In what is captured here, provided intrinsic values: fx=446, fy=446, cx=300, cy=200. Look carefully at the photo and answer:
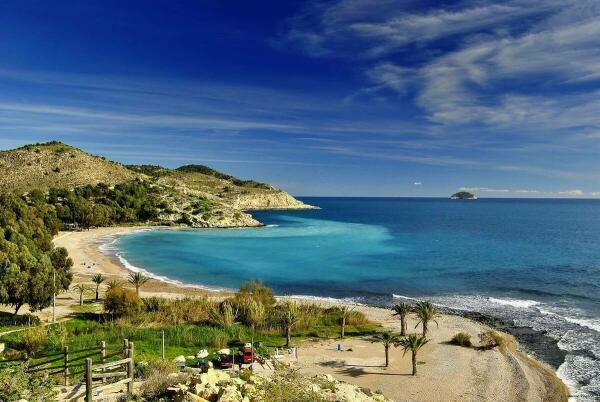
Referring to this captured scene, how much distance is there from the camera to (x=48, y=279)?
100 ft

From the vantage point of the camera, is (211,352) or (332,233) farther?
(332,233)

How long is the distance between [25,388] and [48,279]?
2015cm

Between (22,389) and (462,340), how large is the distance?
2628 centimetres

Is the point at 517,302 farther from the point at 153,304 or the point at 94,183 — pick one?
the point at 94,183

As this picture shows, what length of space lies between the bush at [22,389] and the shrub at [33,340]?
954cm

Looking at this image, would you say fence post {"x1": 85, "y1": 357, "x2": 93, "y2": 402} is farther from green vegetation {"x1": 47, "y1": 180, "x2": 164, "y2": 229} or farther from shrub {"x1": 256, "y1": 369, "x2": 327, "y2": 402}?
green vegetation {"x1": 47, "y1": 180, "x2": 164, "y2": 229}

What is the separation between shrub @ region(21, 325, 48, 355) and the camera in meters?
21.5

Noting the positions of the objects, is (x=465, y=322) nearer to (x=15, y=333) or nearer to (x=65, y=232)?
(x=15, y=333)

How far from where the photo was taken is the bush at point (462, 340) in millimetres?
30163

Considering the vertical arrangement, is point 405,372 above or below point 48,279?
below

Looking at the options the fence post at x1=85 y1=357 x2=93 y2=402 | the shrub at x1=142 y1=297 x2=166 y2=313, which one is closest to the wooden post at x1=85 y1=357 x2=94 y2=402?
the fence post at x1=85 y1=357 x2=93 y2=402

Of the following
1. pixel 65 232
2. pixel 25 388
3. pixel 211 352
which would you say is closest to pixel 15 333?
pixel 211 352

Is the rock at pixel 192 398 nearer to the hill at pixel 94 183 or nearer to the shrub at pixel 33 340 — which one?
the shrub at pixel 33 340

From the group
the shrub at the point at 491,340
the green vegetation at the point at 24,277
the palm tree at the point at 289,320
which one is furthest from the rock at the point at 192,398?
the shrub at the point at 491,340
